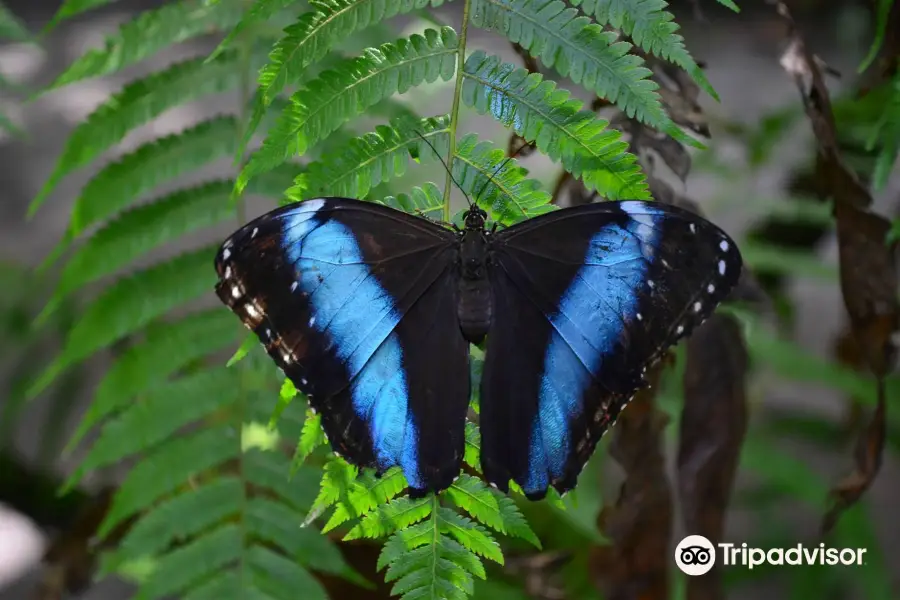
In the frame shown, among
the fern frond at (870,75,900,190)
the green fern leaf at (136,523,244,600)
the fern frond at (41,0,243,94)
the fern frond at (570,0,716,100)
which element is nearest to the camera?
the fern frond at (570,0,716,100)

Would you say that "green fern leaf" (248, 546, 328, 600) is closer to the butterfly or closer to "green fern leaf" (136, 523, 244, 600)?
"green fern leaf" (136, 523, 244, 600)

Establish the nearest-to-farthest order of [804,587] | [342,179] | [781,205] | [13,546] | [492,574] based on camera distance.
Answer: [342,179] < [492,574] < [804,587] < [781,205] < [13,546]

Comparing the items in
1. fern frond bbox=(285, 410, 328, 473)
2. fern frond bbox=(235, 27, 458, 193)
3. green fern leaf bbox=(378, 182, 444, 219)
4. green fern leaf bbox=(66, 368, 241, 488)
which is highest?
fern frond bbox=(235, 27, 458, 193)

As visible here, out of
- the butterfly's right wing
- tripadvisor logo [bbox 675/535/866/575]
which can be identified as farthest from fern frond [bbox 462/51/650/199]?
tripadvisor logo [bbox 675/535/866/575]

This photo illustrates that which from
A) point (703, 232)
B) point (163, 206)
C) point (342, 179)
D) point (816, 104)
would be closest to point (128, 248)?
point (163, 206)

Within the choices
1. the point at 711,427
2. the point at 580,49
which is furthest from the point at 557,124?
the point at 711,427

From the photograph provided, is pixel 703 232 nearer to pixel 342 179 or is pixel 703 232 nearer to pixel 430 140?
pixel 430 140
